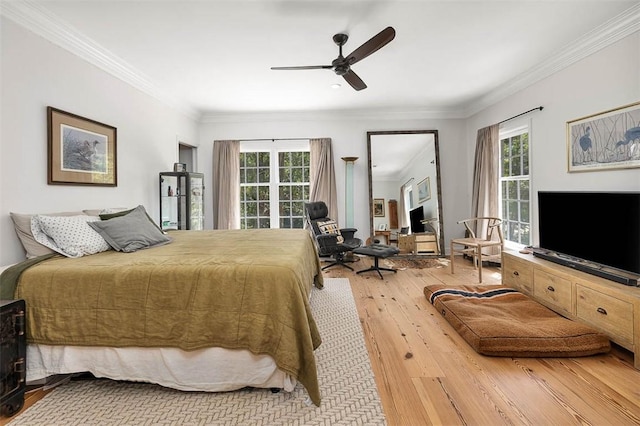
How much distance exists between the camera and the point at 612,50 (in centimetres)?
278

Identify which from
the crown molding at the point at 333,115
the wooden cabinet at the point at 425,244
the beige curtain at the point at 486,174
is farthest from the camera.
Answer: the crown molding at the point at 333,115

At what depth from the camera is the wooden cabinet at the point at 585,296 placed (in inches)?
77.3

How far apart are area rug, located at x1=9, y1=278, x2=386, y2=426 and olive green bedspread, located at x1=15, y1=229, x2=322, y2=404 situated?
0.49 feet

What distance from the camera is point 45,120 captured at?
98.6 inches

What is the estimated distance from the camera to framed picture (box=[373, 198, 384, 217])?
5.39 metres

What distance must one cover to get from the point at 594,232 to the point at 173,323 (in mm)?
3293

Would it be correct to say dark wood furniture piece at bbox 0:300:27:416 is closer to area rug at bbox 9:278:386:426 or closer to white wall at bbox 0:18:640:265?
area rug at bbox 9:278:386:426

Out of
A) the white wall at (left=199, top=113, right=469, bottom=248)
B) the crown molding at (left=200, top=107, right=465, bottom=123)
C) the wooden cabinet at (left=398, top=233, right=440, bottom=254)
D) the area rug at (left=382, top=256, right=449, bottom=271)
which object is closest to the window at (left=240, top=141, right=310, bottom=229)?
the white wall at (left=199, top=113, right=469, bottom=248)

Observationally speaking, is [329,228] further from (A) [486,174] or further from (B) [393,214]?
(A) [486,174]

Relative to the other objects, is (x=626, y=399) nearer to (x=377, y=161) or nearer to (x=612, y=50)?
(x=612, y=50)

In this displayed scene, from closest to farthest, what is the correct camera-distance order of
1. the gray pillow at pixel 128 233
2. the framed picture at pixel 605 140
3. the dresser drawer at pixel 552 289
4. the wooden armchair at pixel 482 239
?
the gray pillow at pixel 128 233 → the dresser drawer at pixel 552 289 → the framed picture at pixel 605 140 → the wooden armchair at pixel 482 239

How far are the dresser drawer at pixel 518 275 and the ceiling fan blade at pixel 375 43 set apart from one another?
2491 mm

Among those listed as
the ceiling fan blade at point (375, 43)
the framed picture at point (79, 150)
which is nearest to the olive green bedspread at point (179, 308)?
the framed picture at point (79, 150)

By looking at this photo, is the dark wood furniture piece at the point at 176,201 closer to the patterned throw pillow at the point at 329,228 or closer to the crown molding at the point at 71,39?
the crown molding at the point at 71,39
